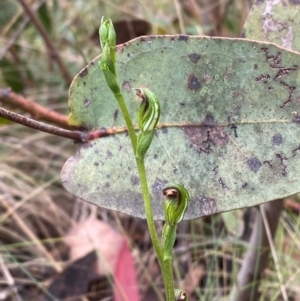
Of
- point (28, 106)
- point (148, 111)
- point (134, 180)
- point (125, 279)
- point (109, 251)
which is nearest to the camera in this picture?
point (148, 111)

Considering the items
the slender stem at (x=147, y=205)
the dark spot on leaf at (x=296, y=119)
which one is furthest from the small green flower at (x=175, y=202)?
the dark spot on leaf at (x=296, y=119)

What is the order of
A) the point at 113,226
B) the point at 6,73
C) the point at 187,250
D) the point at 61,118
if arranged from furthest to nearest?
the point at 6,73, the point at 113,226, the point at 187,250, the point at 61,118

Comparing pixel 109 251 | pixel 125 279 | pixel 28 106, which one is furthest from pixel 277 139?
pixel 109 251

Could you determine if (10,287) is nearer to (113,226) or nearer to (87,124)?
(113,226)

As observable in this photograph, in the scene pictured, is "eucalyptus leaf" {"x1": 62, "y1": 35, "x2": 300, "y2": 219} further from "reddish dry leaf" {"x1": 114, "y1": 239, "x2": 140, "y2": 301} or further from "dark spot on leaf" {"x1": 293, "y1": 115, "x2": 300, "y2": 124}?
"reddish dry leaf" {"x1": 114, "y1": 239, "x2": 140, "y2": 301}

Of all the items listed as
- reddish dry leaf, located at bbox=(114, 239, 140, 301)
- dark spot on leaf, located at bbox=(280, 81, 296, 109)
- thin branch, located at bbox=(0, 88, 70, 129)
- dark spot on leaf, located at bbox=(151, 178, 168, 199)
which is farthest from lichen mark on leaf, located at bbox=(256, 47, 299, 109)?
reddish dry leaf, located at bbox=(114, 239, 140, 301)

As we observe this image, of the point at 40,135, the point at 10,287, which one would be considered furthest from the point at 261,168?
the point at 40,135

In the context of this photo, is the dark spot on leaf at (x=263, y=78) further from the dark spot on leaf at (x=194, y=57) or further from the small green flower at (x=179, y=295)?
the small green flower at (x=179, y=295)

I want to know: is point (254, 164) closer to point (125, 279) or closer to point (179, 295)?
point (179, 295)
